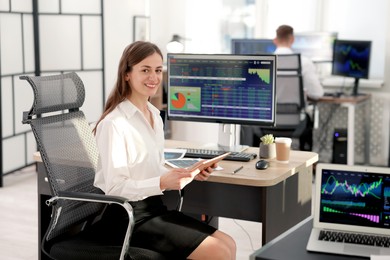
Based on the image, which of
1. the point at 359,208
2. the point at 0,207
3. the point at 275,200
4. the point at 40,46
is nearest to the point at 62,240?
the point at 275,200

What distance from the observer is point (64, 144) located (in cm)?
294

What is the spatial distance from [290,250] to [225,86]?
163cm

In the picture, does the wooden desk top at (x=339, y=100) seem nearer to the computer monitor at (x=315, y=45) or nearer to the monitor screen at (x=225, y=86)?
the computer monitor at (x=315, y=45)

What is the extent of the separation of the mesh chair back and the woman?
0.11 meters

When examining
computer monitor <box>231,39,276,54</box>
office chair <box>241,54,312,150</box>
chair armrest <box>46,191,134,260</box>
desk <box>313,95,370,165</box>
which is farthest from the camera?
desk <box>313,95,370,165</box>

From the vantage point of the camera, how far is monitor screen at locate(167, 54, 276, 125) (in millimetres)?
3617

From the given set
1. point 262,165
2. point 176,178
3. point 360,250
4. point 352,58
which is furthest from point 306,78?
point 360,250

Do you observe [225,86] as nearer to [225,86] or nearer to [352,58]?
[225,86]

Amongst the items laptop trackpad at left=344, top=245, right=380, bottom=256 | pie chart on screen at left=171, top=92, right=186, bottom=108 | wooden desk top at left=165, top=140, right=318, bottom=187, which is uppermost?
pie chart on screen at left=171, top=92, right=186, bottom=108

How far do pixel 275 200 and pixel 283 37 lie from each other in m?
3.07

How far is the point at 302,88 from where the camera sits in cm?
561

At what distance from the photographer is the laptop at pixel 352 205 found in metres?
2.29

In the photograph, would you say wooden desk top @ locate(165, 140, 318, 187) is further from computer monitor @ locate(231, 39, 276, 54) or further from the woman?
computer monitor @ locate(231, 39, 276, 54)

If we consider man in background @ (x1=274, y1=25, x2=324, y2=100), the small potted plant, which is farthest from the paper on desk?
man in background @ (x1=274, y1=25, x2=324, y2=100)
